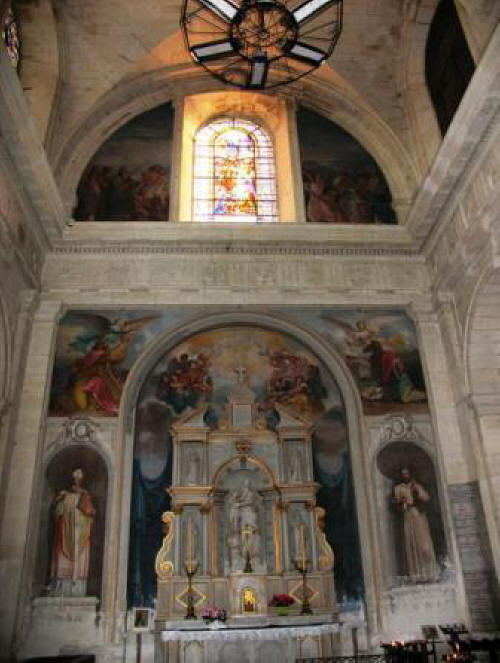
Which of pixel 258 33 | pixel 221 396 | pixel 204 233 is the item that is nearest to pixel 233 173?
pixel 204 233

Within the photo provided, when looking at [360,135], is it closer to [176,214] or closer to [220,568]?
[176,214]

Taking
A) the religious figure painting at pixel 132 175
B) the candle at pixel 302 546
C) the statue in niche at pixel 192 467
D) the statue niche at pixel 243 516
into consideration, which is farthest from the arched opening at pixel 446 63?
the candle at pixel 302 546

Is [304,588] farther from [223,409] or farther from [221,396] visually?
[221,396]

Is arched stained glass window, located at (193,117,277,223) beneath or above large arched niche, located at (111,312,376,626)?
above

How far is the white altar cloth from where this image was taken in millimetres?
8641

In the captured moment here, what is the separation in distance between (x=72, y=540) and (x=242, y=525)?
2.73 metres

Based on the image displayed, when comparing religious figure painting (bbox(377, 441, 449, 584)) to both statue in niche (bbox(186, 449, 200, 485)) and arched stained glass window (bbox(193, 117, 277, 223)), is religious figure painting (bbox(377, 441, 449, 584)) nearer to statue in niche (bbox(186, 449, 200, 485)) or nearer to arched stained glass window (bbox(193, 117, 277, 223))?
statue in niche (bbox(186, 449, 200, 485))

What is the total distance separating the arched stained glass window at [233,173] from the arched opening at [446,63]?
377cm

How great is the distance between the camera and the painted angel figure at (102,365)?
1098 cm

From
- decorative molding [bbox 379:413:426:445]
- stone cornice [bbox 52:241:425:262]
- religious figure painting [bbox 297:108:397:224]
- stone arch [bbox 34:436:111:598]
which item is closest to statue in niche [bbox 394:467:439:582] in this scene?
decorative molding [bbox 379:413:426:445]

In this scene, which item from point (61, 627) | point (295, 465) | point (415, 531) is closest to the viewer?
point (61, 627)

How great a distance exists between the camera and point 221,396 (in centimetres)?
1147

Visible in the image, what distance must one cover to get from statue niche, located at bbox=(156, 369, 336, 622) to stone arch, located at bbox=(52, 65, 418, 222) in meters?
5.23

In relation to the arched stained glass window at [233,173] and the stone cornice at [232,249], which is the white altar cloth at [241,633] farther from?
the arched stained glass window at [233,173]
